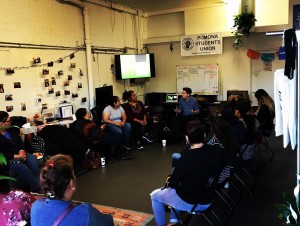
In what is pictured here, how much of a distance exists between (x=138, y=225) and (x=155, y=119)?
4450 millimetres

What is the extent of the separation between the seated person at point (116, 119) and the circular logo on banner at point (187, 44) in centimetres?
307

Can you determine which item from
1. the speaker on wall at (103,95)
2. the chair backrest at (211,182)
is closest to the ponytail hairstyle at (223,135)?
the chair backrest at (211,182)

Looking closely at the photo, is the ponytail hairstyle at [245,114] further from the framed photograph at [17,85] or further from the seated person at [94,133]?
the framed photograph at [17,85]

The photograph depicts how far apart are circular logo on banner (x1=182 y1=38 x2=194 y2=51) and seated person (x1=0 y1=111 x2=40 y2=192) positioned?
540cm

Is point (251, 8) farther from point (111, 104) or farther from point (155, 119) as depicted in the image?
point (111, 104)

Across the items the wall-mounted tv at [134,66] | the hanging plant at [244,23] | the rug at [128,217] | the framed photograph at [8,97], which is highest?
the hanging plant at [244,23]

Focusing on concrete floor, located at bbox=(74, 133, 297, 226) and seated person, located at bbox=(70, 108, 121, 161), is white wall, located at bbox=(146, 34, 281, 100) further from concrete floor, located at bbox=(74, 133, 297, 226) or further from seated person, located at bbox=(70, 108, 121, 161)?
seated person, located at bbox=(70, 108, 121, 161)

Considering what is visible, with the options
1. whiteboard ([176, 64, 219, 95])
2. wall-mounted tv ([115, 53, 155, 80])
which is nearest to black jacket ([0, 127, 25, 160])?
wall-mounted tv ([115, 53, 155, 80])

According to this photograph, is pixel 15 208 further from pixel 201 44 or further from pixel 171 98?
pixel 201 44

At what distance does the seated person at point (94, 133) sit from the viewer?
5078 millimetres

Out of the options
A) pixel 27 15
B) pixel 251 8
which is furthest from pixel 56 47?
pixel 251 8

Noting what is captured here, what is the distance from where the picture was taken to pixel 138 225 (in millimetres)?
3148

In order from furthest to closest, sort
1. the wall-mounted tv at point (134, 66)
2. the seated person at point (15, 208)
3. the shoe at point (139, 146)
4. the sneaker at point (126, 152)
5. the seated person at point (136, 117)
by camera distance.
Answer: the wall-mounted tv at point (134, 66) → the seated person at point (136, 117) → the shoe at point (139, 146) → the sneaker at point (126, 152) → the seated person at point (15, 208)

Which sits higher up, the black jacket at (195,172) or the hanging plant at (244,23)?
the hanging plant at (244,23)
